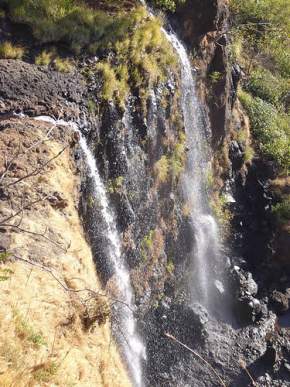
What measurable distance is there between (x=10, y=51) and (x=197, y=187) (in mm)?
7091

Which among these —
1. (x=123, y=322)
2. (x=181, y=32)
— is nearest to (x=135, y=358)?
(x=123, y=322)

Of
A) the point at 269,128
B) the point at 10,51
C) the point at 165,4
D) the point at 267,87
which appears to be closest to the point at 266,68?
the point at 267,87

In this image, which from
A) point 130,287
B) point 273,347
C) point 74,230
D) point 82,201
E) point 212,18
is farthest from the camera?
point 212,18

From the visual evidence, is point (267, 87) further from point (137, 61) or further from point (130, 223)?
point (130, 223)

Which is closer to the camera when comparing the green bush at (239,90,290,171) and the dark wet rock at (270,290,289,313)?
the dark wet rock at (270,290,289,313)

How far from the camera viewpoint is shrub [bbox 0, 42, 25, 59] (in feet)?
27.6

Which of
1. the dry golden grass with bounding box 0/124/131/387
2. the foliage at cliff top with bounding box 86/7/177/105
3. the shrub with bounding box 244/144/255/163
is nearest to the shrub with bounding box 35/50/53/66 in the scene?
the foliage at cliff top with bounding box 86/7/177/105

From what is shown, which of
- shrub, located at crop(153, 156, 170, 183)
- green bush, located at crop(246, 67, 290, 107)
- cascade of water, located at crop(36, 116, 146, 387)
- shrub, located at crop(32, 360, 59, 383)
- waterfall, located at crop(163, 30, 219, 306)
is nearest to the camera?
shrub, located at crop(32, 360, 59, 383)

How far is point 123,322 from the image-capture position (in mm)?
8969

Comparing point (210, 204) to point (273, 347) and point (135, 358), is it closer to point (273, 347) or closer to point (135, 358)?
point (273, 347)

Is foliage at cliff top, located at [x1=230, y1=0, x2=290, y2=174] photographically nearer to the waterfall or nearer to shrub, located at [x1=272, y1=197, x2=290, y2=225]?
shrub, located at [x1=272, y1=197, x2=290, y2=225]

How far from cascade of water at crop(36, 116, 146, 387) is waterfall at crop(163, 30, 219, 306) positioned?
3.36 metres

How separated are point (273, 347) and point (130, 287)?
4621 mm

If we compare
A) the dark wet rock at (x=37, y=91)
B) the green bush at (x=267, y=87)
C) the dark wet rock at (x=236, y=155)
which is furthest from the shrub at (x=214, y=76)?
the dark wet rock at (x=37, y=91)
